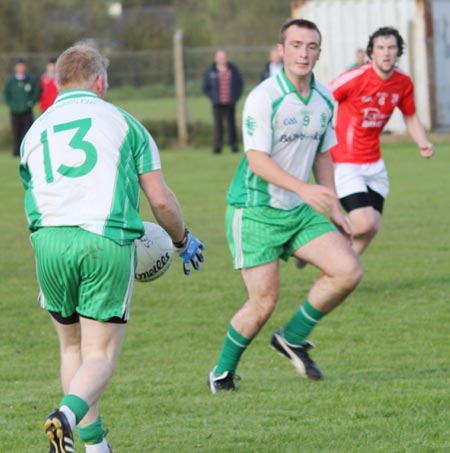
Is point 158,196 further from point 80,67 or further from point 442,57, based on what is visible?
point 442,57

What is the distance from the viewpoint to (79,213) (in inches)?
205

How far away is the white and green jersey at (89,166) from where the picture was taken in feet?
17.1

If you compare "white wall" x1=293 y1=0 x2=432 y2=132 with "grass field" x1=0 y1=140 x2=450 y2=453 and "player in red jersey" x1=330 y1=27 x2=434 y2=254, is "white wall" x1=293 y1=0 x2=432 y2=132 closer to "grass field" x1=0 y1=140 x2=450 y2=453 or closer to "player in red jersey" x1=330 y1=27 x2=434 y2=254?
"grass field" x1=0 y1=140 x2=450 y2=453

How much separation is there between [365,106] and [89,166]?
17.3 feet

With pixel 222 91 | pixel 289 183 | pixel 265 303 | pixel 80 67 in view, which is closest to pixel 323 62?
pixel 222 91

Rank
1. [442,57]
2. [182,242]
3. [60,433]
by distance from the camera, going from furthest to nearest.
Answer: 1. [442,57]
2. [182,242]
3. [60,433]

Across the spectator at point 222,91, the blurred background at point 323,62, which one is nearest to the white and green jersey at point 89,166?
the spectator at point 222,91

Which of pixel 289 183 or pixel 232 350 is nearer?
pixel 289 183

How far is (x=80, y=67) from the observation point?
534 centimetres

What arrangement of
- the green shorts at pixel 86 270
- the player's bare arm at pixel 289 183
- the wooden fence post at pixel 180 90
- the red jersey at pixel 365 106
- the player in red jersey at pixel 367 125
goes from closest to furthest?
the green shorts at pixel 86 270, the player's bare arm at pixel 289 183, the player in red jersey at pixel 367 125, the red jersey at pixel 365 106, the wooden fence post at pixel 180 90

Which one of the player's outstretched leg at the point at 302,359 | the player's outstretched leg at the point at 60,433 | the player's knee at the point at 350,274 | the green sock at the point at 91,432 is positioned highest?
the player's knee at the point at 350,274

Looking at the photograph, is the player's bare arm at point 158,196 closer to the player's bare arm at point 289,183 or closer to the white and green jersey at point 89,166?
the white and green jersey at point 89,166

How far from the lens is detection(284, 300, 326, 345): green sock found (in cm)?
744

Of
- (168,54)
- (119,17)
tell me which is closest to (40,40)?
(119,17)
